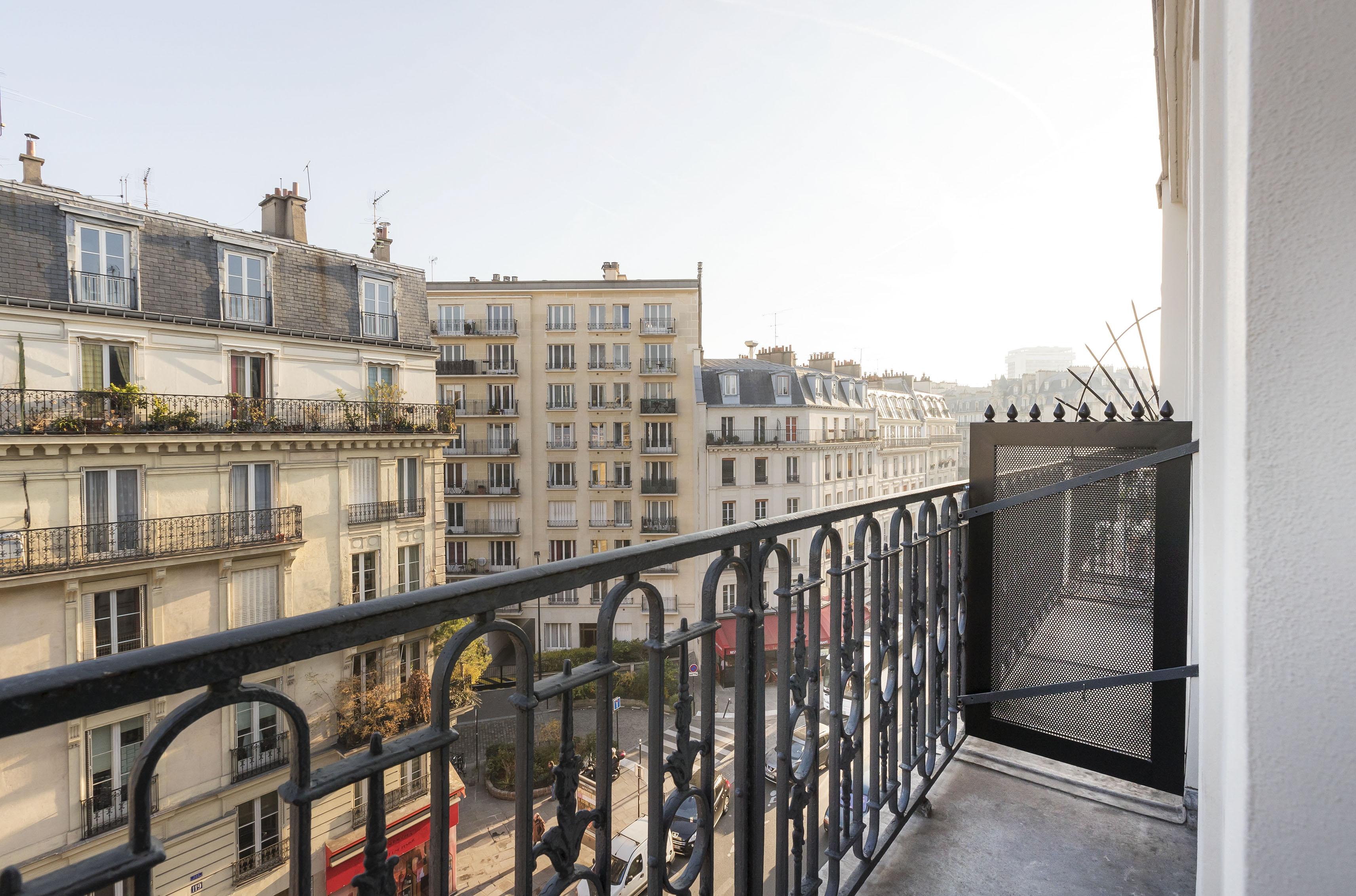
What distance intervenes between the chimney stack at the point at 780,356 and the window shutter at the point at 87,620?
20721 millimetres

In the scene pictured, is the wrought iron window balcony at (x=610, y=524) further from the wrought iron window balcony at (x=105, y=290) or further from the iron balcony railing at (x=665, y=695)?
the iron balcony railing at (x=665, y=695)

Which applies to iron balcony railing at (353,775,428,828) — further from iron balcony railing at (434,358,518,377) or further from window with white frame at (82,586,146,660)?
iron balcony railing at (434,358,518,377)

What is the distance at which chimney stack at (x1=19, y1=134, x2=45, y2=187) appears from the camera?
1091cm

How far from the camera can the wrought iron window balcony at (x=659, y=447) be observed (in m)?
22.0

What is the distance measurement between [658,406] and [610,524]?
471 centimetres

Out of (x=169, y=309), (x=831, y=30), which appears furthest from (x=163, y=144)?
(x=831, y=30)

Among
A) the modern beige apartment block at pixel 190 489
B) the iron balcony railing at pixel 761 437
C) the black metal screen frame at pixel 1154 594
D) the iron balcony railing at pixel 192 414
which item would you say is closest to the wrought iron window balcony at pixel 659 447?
the iron balcony railing at pixel 761 437

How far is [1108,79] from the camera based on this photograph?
3.22 m

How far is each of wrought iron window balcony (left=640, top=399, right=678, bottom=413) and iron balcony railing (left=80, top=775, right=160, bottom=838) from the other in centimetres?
1587

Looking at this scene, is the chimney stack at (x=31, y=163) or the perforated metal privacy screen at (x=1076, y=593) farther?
the chimney stack at (x=31, y=163)

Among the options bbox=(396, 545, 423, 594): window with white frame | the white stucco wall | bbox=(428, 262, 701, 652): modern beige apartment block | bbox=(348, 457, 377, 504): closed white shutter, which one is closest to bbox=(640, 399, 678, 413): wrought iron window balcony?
bbox=(428, 262, 701, 652): modern beige apartment block

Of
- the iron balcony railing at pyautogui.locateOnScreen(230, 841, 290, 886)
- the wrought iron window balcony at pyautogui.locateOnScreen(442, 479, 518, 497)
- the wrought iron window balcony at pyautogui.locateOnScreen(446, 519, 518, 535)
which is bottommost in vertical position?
the iron balcony railing at pyautogui.locateOnScreen(230, 841, 290, 886)

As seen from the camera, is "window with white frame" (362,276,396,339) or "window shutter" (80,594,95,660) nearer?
"window shutter" (80,594,95,660)

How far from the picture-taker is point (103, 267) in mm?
10547
